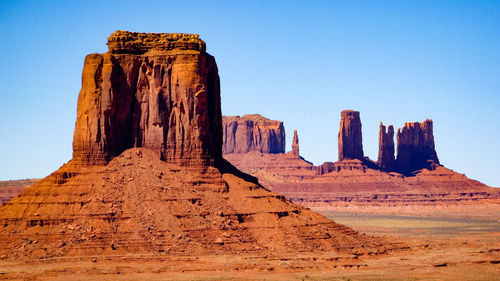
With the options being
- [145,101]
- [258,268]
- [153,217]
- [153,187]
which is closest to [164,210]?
[153,217]

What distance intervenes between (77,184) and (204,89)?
14992 millimetres

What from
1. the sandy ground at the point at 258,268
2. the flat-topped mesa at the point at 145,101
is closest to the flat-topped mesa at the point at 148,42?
the flat-topped mesa at the point at 145,101

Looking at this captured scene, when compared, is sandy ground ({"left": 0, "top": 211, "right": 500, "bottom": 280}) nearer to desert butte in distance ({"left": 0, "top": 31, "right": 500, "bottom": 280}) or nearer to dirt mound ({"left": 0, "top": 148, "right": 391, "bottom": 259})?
desert butte in distance ({"left": 0, "top": 31, "right": 500, "bottom": 280})

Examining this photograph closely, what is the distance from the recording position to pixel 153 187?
298 ft

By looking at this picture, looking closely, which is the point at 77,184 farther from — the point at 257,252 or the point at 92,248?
the point at 257,252

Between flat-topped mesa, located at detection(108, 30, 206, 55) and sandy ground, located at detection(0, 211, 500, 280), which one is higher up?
flat-topped mesa, located at detection(108, 30, 206, 55)

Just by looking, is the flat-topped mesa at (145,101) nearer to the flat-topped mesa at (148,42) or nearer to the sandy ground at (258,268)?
the flat-topped mesa at (148,42)

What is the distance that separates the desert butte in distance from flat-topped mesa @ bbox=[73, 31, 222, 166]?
0.10 meters

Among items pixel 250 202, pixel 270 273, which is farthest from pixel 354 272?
pixel 250 202

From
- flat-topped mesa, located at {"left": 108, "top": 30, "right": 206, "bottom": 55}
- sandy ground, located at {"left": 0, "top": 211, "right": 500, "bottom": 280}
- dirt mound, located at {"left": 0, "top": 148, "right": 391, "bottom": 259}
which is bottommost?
sandy ground, located at {"left": 0, "top": 211, "right": 500, "bottom": 280}

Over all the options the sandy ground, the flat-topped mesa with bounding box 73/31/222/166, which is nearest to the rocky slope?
the flat-topped mesa with bounding box 73/31/222/166

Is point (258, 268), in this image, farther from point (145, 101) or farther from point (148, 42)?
point (148, 42)

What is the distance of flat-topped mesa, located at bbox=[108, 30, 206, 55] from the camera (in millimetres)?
95375

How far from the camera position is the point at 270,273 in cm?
8075
